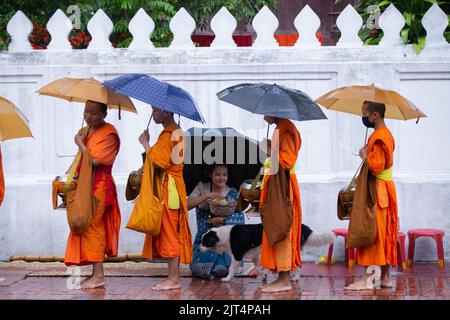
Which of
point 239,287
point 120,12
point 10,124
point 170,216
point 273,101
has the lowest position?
point 239,287

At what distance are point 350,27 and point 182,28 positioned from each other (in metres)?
1.76

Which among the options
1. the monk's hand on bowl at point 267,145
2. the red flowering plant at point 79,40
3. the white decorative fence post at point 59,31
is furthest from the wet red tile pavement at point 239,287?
the red flowering plant at point 79,40

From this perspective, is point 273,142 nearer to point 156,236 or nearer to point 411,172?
point 156,236

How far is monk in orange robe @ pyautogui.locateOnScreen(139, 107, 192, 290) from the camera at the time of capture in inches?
332

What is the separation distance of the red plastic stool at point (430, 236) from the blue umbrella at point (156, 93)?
2.69 metres

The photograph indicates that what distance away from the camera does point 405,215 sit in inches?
389

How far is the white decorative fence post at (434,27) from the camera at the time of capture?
9.91 meters

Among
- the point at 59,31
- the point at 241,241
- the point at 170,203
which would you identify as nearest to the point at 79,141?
the point at 170,203

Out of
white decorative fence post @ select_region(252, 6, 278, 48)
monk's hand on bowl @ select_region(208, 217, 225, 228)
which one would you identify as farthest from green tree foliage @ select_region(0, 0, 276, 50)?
monk's hand on bowl @ select_region(208, 217, 225, 228)

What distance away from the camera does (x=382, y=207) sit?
27.2 feet

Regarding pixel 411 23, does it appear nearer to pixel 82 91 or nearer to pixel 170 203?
pixel 170 203

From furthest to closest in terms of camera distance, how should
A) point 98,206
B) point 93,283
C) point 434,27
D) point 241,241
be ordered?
point 434,27, point 241,241, point 93,283, point 98,206

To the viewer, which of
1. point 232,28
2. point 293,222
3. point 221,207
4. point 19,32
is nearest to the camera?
point 293,222

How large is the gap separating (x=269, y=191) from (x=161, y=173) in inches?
38.3
